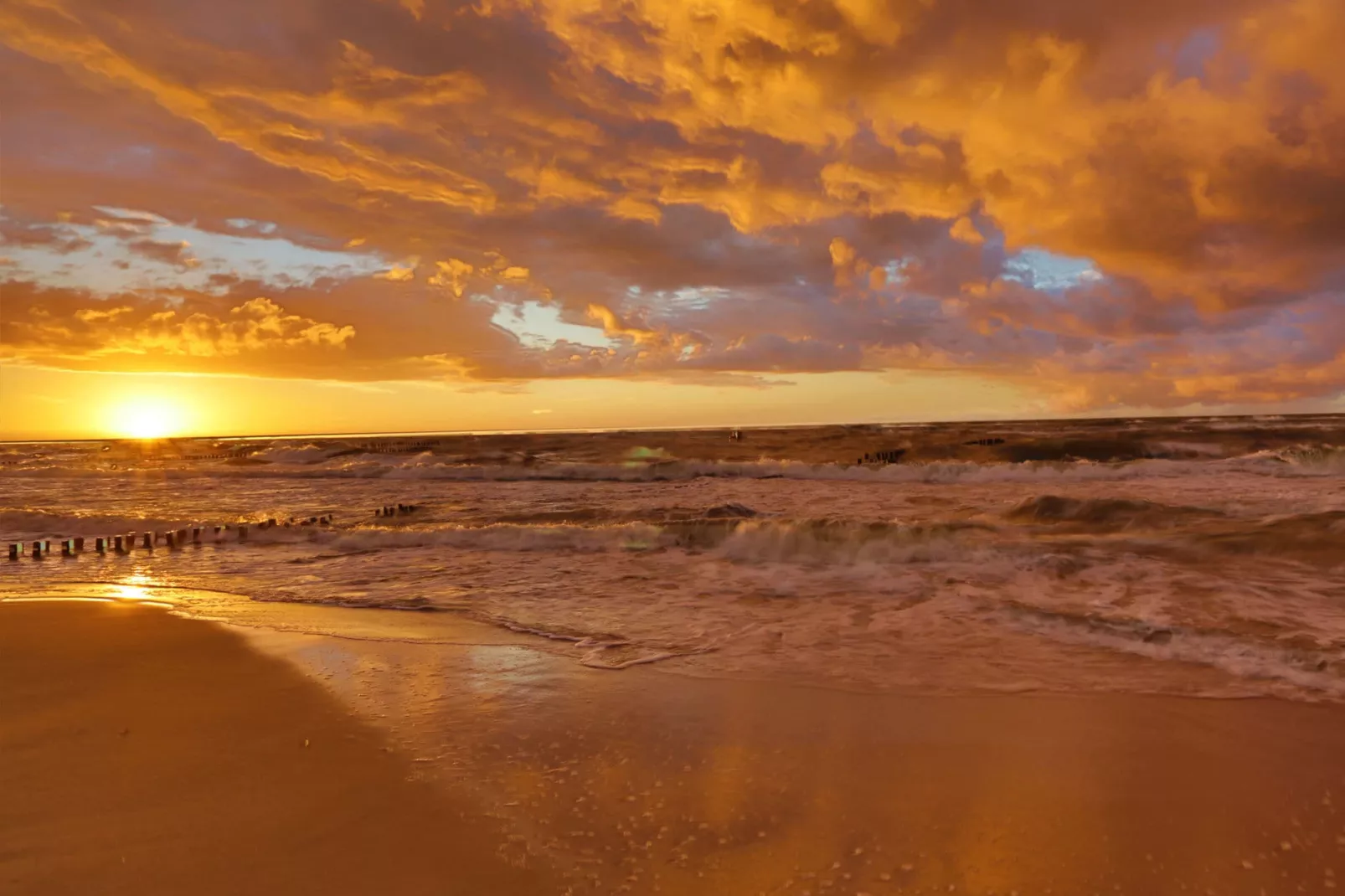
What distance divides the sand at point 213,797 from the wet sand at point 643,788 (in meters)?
0.02

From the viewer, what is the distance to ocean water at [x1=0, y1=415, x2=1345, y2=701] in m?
6.96

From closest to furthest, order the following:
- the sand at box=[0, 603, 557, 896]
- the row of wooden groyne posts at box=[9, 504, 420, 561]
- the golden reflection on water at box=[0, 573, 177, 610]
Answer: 1. the sand at box=[0, 603, 557, 896]
2. the golden reflection on water at box=[0, 573, 177, 610]
3. the row of wooden groyne posts at box=[9, 504, 420, 561]

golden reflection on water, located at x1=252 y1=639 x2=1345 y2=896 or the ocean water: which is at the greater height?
golden reflection on water, located at x1=252 y1=639 x2=1345 y2=896

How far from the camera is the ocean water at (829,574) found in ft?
22.8

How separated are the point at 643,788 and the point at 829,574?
807cm

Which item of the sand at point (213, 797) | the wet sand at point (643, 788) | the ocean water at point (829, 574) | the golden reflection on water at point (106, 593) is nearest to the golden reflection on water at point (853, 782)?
the wet sand at point (643, 788)

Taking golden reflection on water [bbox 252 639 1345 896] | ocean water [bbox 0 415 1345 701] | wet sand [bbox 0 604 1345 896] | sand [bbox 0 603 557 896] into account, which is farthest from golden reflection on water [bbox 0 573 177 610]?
golden reflection on water [bbox 252 639 1345 896]

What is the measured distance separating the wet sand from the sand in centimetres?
2

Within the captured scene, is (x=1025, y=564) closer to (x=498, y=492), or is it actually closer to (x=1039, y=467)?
(x=498, y=492)

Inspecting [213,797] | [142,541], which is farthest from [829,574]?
[142,541]

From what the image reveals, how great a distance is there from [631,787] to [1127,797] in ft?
9.04

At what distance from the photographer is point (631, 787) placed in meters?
4.27

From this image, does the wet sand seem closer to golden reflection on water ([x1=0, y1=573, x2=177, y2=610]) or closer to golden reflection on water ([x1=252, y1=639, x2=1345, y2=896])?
golden reflection on water ([x1=252, y1=639, x2=1345, y2=896])

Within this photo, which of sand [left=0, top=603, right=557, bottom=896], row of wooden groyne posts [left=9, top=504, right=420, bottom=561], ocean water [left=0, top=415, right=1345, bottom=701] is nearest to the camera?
sand [left=0, top=603, right=557, bottom=896]
